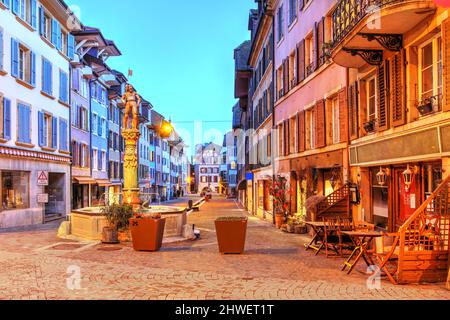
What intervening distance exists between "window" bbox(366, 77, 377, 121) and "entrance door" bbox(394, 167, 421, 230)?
2.14 metres

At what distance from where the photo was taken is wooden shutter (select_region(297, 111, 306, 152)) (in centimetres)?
1962

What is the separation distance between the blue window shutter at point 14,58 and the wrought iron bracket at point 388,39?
57.0 ft

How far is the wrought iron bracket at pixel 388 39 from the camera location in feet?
36.4

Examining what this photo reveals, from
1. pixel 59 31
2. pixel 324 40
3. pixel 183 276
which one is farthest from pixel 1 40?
pixel 183 276

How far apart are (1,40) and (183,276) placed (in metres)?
16.9

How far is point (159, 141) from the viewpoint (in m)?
78.6

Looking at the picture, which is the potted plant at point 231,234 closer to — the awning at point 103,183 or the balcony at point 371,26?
the balcony at point 371,26

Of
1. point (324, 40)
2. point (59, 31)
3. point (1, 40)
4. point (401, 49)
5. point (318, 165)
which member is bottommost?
point (318, 165)

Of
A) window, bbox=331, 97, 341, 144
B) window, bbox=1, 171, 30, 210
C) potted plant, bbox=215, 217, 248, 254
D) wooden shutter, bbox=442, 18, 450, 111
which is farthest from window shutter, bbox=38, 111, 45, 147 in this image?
wooden shutter, bbox=442, 18, 450, 111

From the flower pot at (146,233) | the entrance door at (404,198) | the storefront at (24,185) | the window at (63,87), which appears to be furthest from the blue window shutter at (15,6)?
the entrance door at (404,198)

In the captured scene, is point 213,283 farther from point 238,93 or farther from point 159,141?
point 159,141

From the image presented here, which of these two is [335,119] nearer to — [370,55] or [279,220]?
[370,55]

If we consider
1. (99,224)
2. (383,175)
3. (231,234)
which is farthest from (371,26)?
(99,224)

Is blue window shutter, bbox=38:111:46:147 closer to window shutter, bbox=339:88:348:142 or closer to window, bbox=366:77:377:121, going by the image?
window shutter, bbox=339:88:348:142
